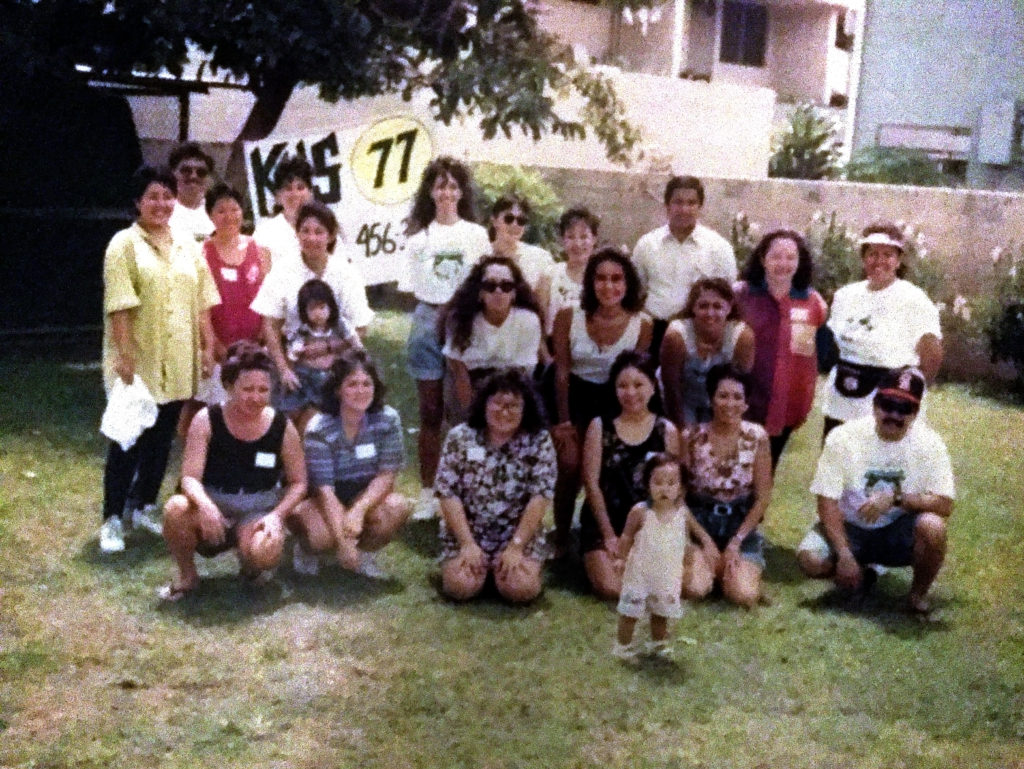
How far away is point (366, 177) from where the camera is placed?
7277 millimetres

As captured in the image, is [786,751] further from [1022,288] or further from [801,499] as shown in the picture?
[1022,288]

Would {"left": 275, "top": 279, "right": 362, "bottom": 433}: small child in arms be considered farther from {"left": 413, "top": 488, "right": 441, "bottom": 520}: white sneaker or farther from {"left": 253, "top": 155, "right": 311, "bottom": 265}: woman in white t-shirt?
{"left": 413, "top": 488, "right": 441, "bottom": 520}: white sneaker

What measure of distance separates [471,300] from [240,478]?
120 cm

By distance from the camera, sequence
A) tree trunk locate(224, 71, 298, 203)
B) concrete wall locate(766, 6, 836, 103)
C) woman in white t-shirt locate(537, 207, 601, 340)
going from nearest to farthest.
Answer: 1. woman in white t-shirt locate(537, 207, 601, 340)
2. tree trunk locate(224, 71, 298, 203)
3. concrete wall locate(766, 6, 836, 103)

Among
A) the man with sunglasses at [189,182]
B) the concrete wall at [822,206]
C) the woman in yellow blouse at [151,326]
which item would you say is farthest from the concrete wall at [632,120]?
the woman in yellow blouse at [151,326]

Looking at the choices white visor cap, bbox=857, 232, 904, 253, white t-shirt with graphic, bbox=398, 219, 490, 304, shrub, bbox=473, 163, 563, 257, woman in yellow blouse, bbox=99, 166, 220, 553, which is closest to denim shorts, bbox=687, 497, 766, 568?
white visor cap, bbox=857, 232, 904, 253

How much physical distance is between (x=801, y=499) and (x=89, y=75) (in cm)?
554

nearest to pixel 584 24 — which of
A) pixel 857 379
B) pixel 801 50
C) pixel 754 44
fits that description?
pixel 754 44

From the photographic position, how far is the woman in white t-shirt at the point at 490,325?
501cm

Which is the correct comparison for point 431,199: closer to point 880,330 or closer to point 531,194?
point 880,330

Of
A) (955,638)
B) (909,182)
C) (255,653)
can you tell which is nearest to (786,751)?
(955,638)

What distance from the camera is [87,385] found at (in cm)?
811

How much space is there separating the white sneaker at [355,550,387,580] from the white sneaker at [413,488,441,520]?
764 mm

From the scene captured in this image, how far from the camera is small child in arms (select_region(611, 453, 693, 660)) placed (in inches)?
158
